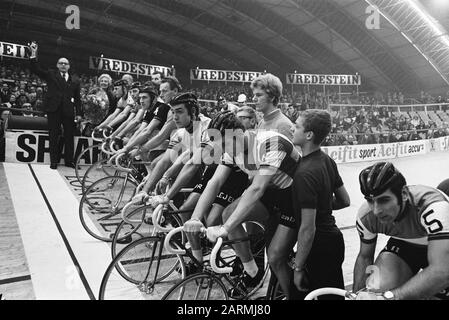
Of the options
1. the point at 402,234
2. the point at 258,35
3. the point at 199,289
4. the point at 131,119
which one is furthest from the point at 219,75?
the point at 402,234

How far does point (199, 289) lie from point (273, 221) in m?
0.73

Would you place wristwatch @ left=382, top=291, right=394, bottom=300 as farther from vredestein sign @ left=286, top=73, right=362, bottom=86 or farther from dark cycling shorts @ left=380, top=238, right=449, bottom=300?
vredestein sign @ left=286, top=73, right=362, bottom=86

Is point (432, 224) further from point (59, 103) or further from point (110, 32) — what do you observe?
point (110, 32)

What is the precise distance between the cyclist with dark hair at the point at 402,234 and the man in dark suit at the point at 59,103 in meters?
5.90

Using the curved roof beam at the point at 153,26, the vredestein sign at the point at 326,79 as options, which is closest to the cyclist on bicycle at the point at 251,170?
the curved roof beam at the point at 153,26

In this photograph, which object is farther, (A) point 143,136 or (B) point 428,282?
(A) point 143,136

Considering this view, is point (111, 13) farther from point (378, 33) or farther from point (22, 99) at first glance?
point (378, 33)

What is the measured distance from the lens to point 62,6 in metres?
18.9

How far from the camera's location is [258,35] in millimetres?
22938

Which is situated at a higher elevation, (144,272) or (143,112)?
(143,112)

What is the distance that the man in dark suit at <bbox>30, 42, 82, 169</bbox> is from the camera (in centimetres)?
617

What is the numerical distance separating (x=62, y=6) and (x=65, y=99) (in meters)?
15.9

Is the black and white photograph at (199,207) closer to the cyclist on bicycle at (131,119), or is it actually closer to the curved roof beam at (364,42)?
the cyclist on bicycle at (131,119)
